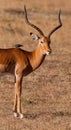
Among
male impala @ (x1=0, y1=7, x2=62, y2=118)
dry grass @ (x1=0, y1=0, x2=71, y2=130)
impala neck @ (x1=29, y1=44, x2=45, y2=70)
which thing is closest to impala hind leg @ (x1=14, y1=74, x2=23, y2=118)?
male impala @ (x1=0, y1=7, x2=62, y2=118)

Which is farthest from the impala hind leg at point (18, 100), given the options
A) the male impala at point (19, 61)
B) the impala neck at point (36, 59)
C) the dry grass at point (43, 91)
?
the impala neck at point (36, 59)

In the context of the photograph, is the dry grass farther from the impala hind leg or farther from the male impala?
the male impala

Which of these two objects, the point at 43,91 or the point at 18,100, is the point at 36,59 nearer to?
the point at 18,100

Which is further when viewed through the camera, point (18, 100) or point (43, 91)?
point (43, 91)

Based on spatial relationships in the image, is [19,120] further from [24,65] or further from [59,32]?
[59,32]

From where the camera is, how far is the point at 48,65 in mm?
15422

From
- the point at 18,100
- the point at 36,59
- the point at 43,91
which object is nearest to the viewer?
the point at 18,100

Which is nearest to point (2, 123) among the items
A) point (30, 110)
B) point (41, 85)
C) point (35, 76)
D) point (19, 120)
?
point (19, 120)

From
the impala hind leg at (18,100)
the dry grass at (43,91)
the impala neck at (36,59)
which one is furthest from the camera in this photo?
the impala neck at (36,59)

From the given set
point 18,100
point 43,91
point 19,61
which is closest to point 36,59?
point 19,61

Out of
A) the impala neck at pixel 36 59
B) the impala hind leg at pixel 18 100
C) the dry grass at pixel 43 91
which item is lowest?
the dry grass at pixel 43 91

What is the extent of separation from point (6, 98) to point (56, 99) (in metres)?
1.11

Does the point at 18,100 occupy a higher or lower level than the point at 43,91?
higher

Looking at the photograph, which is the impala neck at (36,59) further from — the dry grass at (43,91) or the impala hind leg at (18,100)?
the dry grass at (43,91)
